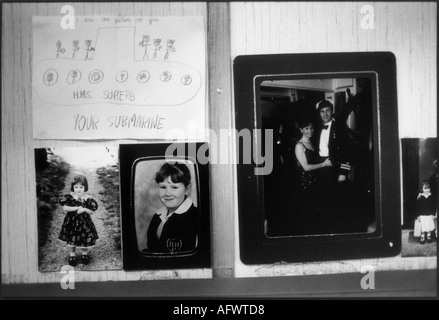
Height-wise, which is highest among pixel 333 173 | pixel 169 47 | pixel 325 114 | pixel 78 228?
pixel 169 47

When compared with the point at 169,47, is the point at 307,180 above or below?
below

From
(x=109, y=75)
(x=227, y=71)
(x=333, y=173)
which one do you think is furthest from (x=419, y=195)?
(x=109, y=75)

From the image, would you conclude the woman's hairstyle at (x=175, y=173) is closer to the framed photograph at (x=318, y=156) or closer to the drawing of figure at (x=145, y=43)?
the framed photograph at (x=318, y=156)

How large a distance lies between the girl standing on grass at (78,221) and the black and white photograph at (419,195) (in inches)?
25.8

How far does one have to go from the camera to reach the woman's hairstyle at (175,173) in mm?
730

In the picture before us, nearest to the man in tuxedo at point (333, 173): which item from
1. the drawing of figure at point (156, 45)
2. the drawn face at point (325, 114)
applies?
the drawn face at point (325, 114)

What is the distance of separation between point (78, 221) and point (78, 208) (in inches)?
1.1

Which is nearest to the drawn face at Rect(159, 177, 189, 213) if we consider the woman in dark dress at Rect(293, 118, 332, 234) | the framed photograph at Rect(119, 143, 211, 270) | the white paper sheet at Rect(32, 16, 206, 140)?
the framed photograph at Rect(119, 143, 211, 270)

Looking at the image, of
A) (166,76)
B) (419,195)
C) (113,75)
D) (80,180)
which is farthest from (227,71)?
(419,195)

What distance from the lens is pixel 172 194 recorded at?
74cm

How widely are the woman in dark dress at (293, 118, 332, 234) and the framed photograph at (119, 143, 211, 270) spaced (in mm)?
193

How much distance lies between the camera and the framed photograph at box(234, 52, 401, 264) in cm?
73

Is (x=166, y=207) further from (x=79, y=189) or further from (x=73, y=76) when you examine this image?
(x=73, y=76)

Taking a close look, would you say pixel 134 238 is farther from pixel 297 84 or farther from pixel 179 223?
pixel 297 84
